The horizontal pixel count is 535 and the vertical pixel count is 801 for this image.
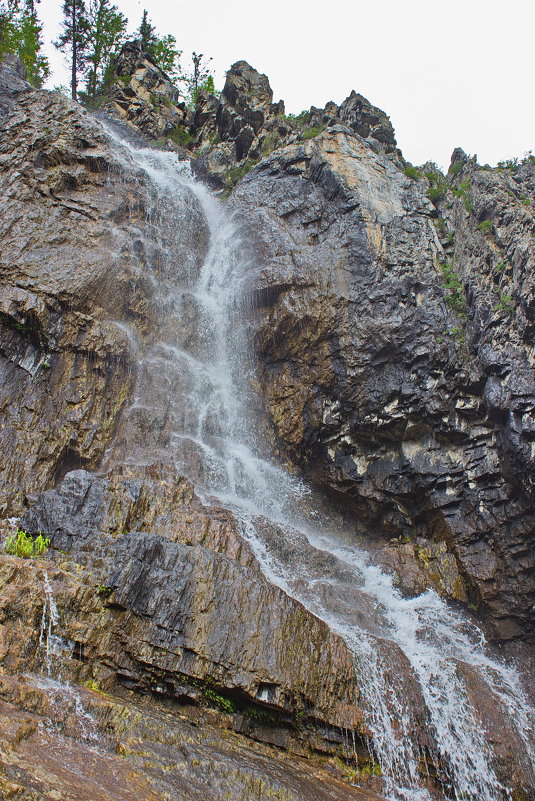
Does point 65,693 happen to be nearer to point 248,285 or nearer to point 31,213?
point 248,285

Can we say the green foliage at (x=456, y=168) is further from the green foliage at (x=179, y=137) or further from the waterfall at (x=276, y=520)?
the green foliage at (x=179, y=137)

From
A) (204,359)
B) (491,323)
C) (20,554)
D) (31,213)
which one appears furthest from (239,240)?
(20,554)

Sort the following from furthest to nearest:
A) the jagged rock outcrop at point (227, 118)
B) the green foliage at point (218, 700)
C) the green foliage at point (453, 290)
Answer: the jagged rock outcrop at point (227, 118) → the green foliage at point (453, 290) → the green foliage at point (218, 700)

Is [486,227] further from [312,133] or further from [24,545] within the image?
[24,545]

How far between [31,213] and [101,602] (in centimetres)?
1391

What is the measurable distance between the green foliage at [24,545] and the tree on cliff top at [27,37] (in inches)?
1155

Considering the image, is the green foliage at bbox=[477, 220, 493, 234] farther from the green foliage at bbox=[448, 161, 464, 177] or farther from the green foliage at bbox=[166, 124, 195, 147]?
the green foliage at bbox=[166, 124, 195, 147]

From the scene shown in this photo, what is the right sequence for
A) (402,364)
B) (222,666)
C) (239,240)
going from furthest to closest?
1. (239,240)
2. (402,364)
3. (222,666)

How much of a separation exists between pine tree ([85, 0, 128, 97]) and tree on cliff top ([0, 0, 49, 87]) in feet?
10.5

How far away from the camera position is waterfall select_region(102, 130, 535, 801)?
327 inches

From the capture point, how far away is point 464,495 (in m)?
13.2

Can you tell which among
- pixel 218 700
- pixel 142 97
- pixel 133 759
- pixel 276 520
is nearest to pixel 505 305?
pixel 276 520

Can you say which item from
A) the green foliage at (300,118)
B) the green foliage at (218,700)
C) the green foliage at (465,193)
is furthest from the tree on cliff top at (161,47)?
the green foliage at (218,700)

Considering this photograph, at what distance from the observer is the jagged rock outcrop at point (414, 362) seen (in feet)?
41.2
